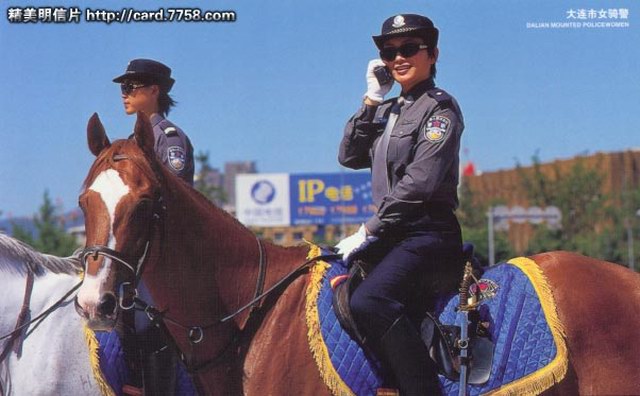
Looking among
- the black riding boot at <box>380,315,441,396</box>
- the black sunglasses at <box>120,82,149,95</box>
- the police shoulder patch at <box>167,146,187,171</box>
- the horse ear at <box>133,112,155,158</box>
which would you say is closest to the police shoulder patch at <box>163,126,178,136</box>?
the police shoulder patch at <box>167,146,187,171</box>

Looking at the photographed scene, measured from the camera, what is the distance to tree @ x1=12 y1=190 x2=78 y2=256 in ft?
94.3

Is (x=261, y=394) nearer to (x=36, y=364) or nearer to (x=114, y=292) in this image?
(x=114, y=292)

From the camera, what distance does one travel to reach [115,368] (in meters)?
5.59

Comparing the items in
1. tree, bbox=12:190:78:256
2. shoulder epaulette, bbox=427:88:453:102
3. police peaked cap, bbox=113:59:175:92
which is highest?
police peaked cap, bbox=113:59:175:92

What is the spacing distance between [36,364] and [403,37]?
3006 mm

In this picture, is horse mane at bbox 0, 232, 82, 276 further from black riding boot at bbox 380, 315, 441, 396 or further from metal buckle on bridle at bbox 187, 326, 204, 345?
black riding boot at bbox 380, 315, 441, 396

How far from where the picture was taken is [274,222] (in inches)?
2207

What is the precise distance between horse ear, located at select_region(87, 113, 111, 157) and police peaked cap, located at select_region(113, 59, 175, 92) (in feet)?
5.67

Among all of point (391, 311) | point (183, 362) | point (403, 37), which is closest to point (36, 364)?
point (183, 362)

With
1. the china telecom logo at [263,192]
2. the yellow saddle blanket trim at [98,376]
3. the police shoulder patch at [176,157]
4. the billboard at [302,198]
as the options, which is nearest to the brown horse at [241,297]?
the yellow saddle blanket trim at [98,376]

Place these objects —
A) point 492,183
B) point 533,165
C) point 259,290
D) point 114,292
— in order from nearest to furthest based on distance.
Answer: point 114,292 → point 259,290 → point 533,165 → point 492,183

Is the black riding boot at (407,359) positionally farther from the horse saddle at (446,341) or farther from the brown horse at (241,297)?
the brown horse at (241,297)

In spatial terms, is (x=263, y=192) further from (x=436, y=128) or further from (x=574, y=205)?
(x=436, y=128)

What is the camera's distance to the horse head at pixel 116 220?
4223 mm
